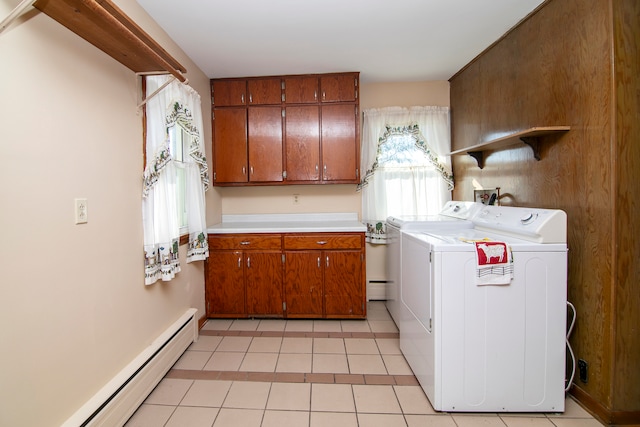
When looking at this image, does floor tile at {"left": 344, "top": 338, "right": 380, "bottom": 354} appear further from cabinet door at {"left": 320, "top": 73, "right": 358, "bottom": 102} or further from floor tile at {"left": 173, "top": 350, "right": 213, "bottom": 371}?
cabinet door at {"left": 320, "top": 73, "right": 358, "bottom": 102}

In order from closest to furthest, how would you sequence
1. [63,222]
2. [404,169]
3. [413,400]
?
[63,222], [413,400], [404,169]

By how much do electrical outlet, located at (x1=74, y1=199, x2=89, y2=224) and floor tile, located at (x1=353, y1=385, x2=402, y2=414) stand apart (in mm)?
1766

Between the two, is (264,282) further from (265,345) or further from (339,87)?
(339,87)

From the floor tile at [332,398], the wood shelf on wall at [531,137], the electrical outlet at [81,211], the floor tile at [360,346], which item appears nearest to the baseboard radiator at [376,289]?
the floor tile at [360,346]

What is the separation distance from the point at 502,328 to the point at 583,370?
60cm

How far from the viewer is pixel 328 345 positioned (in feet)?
7.79

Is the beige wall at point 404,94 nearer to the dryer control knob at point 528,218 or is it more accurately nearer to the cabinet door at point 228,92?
the cabinet door at point 228,92

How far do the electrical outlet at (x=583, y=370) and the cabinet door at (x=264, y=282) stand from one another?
219 centimetres

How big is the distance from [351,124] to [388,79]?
2.37ft

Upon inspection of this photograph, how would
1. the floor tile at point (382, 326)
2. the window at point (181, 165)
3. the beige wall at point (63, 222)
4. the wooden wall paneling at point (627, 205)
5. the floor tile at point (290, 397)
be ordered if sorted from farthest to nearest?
the floor tile at point (382, 326) → the window at point (181, 165) → the floor tile at point (290, 397) → the wooden wall paneling at point (627, 205) → the beige wall at point (63, 222)

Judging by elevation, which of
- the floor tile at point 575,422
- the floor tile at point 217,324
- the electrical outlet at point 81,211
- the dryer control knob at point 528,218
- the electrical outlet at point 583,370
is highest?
the electrical outlet at point 81,211

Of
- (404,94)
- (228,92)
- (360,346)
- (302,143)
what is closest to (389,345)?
(360,346)

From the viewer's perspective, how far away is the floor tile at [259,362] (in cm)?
206

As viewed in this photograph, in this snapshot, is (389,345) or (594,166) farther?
(389,345)
